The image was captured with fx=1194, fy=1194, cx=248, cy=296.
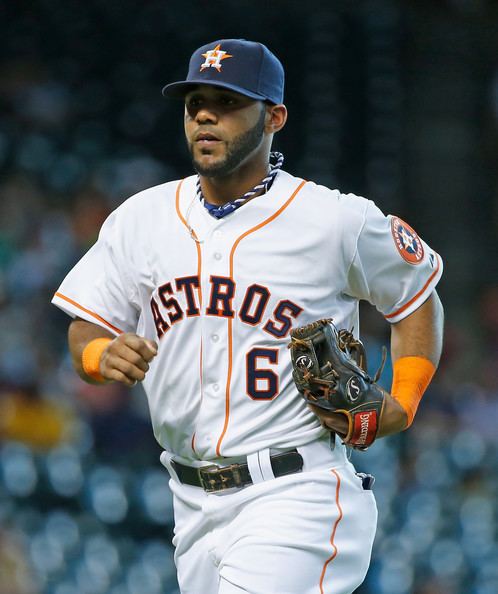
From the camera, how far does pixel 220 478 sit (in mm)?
3188

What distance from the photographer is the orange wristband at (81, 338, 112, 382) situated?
3.26 meters

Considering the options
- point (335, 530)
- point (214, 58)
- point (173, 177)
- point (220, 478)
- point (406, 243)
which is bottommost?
point (335, 530)

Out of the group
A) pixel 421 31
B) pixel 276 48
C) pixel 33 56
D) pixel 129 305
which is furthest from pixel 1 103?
pixel 129 305

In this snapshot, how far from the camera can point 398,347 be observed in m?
3.42

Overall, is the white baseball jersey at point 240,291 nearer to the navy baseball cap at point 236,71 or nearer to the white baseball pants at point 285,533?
the white baseball pants at point 285,533

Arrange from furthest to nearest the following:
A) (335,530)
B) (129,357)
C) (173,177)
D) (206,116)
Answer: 1. (173,177)
2. (206,116)
3. (335,530)
4. (129,357)

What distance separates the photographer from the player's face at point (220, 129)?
10.7 feet

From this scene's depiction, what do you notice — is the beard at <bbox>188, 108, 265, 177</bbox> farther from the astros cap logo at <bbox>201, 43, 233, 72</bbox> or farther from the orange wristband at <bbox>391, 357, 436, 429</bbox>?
the orange wristband at <bbox>391, 357, 436, 429</bbox>

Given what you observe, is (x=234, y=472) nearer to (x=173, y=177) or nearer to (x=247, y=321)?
(x=247, y=321)

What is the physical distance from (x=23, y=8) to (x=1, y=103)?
94 cm

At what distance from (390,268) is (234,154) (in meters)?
0.53

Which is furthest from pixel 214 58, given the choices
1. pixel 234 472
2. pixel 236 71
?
pixel 234 472

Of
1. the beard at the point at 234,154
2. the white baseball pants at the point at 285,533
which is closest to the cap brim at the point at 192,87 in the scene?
the beard at the point at 234,154

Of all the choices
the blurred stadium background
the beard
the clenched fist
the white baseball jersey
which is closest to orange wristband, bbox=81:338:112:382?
the white baseball jersey
